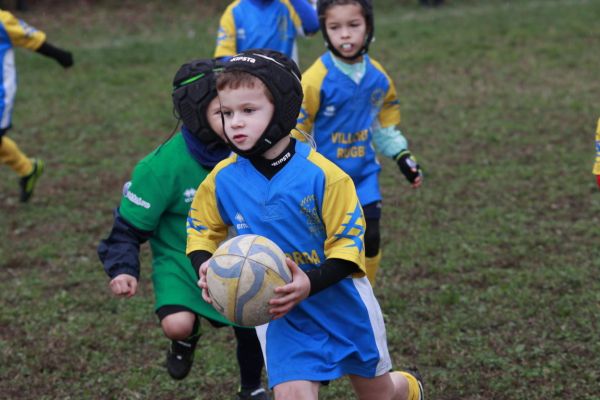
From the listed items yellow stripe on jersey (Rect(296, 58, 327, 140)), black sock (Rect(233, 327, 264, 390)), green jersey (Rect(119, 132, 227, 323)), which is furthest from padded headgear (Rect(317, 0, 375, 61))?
black sock (Rect(233, 327, 264, 390))

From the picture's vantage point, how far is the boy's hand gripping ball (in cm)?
338

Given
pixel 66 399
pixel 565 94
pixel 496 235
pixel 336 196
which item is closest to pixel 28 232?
pixel 66 399

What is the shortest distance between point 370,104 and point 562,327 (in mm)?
1726

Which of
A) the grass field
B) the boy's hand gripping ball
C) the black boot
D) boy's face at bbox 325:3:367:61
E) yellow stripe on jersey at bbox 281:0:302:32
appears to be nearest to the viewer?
the boy's hand gripping ball

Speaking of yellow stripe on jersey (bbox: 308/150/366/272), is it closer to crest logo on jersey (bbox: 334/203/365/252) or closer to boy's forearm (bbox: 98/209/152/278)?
crest logo on jersey (bbox: 334/203/365/252)

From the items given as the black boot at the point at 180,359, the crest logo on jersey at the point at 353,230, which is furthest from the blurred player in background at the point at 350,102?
the crest logo on jersey at the point at 353,230

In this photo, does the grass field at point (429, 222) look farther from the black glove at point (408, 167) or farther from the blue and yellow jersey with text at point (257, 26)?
the blue and yellow jersey with text at point (257, 26)

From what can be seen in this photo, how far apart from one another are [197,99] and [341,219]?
3.51 feet

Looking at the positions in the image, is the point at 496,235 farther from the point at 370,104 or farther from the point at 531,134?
the point at 531,134

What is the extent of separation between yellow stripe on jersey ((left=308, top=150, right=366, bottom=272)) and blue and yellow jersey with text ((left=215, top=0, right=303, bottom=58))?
201 inches

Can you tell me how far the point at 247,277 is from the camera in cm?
338

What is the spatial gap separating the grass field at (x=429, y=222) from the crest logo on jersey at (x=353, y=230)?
169cm

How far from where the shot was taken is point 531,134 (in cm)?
1041

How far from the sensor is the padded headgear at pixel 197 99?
14.1 feet
